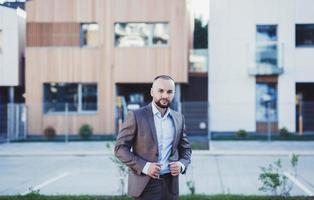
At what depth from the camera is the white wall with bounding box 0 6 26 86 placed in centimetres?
2200

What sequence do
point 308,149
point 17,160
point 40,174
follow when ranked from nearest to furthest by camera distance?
point 40,174, point 17,160, point 308,149

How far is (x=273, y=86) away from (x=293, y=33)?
2.42 metres

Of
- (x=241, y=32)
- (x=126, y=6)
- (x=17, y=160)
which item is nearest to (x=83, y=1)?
(x=126, y=6)

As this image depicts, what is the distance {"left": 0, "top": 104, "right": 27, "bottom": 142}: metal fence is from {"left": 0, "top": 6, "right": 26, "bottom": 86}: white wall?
1487mm

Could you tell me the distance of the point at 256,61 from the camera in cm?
2172

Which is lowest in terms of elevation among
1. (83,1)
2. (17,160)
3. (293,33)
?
(17,160)

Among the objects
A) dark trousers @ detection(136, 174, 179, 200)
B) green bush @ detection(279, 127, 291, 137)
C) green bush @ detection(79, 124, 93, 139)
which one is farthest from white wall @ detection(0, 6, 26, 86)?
dark trousers @ detection(136, 174, 179, 200)

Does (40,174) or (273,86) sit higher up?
(273,86)

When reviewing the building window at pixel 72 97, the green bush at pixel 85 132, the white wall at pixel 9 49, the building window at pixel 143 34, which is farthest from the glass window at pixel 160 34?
the white wall at pixel 9 49

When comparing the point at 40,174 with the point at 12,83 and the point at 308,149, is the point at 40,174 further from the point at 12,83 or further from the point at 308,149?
the point at 12,83

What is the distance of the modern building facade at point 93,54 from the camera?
21250 millimetres

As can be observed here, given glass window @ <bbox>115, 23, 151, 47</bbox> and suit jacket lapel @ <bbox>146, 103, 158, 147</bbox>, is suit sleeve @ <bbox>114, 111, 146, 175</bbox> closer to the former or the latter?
suit jacket lapel @ <bbox>146, 103, 158, 147</bbox>

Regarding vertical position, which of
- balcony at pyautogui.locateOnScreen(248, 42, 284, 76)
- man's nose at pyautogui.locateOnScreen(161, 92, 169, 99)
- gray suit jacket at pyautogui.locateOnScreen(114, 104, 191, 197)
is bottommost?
gray suit jacket at pyautogui.locateOnScreen(114, 104, 191, 197)

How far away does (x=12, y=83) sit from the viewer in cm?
2219
